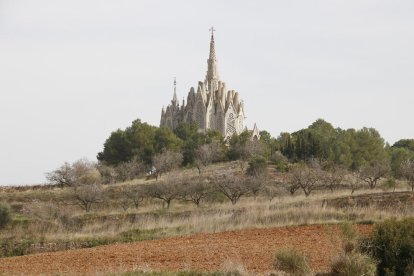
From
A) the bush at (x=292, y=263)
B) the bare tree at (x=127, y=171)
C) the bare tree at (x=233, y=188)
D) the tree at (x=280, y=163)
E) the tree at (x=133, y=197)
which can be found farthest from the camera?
the bare tree at (x=127, y=171)

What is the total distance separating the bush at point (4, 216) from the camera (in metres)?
30.1

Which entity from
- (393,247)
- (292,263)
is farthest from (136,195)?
(393,247)

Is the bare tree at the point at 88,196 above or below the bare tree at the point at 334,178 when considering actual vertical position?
below

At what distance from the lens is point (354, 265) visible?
34.2 feet

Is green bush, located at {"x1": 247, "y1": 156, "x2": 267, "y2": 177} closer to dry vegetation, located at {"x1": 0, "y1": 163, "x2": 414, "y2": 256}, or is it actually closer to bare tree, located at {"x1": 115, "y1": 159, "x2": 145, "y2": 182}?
dry vegetation, located at {"x1": 0, "y1": 163, "x2": 414, "y2": 256}

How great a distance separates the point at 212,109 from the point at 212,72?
7547mm

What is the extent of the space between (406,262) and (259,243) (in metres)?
7.00

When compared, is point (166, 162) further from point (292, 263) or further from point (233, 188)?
point (292, 263)

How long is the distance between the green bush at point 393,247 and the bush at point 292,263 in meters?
1.17

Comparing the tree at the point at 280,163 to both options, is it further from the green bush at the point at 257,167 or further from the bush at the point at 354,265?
the bush at the point at 354,265

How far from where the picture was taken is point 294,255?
36.6 feet

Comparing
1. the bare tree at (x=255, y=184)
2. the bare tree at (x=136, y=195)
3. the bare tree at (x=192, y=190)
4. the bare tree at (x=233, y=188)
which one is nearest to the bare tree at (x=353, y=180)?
the bare tree at (x=255, y=184)

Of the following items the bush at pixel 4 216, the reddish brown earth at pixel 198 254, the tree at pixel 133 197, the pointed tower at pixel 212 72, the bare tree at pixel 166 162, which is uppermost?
the pointed tower at pixel 212 72

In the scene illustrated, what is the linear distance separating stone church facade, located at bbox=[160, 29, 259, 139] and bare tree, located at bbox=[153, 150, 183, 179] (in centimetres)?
2601
